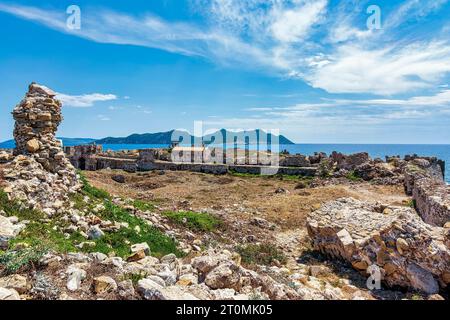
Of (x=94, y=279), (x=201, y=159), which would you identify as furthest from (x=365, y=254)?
(x=201, y=159)

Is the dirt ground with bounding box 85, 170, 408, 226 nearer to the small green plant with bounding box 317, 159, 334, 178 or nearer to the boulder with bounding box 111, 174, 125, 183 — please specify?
the boulder with bounding box 111, 174, 125, 183

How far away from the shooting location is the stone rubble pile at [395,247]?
8.50m

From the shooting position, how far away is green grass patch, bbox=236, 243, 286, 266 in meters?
11.1

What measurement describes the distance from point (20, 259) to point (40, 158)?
6966 millimetres

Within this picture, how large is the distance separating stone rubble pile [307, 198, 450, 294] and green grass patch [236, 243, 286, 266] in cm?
172

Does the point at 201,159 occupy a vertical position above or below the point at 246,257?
above

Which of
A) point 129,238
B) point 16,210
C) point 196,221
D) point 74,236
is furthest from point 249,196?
point 16,210

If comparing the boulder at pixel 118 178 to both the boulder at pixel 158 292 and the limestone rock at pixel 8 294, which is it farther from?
the limestone rock at pixel 8 294

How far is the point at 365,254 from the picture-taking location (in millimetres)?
9805

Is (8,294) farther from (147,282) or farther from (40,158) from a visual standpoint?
(40,158)
